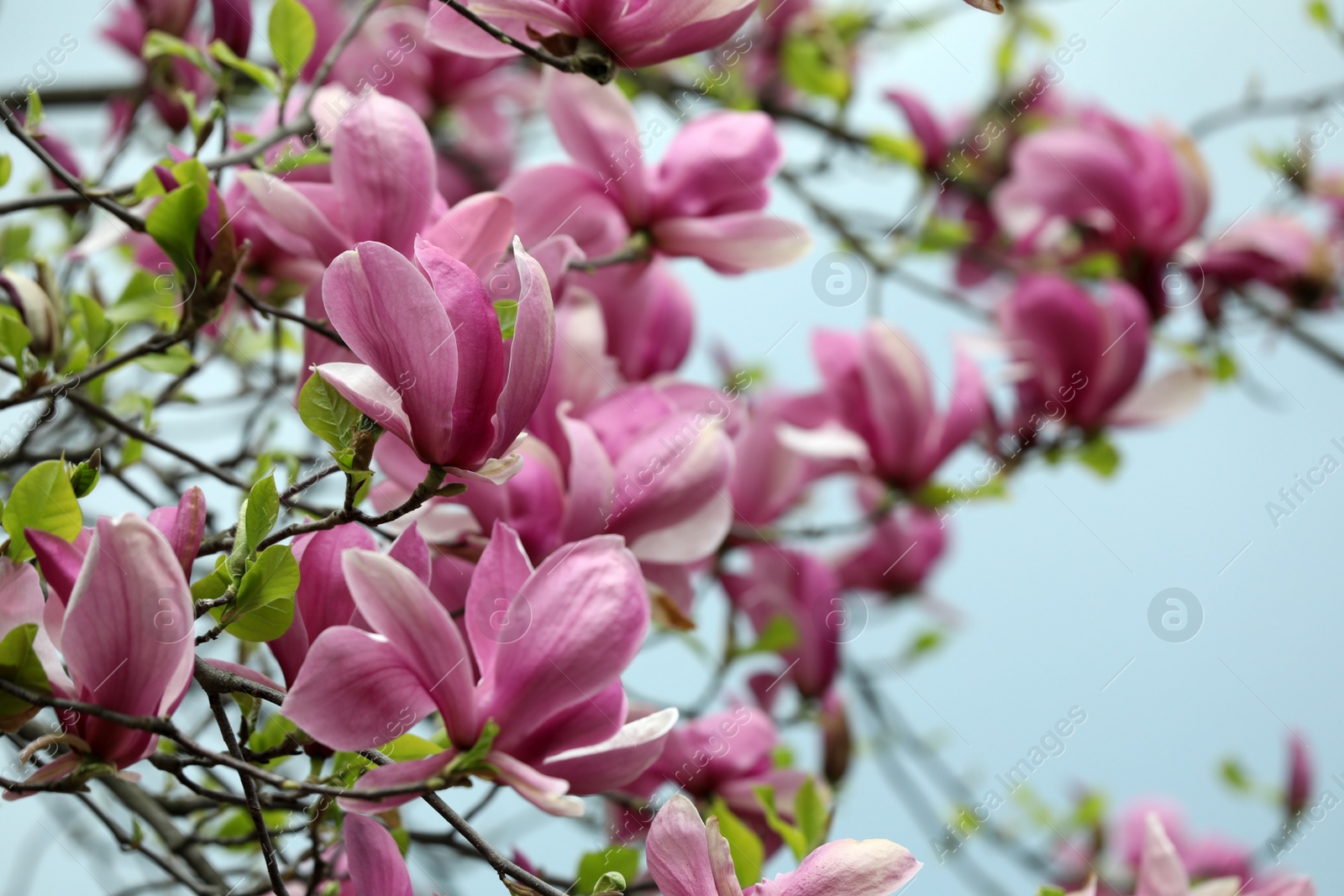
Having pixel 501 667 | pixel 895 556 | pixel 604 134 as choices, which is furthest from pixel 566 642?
pixel 895 556

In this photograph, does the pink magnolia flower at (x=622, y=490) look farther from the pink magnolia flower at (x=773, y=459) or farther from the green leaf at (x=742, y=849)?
the pink magnolia flower at (x=773, y=459)

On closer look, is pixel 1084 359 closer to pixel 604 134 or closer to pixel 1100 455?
pixel 1100 455

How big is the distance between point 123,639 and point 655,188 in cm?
49

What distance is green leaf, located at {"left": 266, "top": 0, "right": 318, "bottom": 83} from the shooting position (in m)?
0.73

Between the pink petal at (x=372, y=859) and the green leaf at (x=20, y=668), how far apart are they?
0.46 ft

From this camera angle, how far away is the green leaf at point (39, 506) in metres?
0.45

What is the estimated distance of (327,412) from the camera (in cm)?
48

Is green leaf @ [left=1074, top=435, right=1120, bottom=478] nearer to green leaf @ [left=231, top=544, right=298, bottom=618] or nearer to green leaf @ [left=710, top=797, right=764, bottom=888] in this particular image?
green leaf @ [left=710, top=797, right=764, bottom=888]

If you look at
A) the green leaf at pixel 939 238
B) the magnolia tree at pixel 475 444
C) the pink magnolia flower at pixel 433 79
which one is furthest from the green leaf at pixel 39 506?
the green leaf at pixel 939 238

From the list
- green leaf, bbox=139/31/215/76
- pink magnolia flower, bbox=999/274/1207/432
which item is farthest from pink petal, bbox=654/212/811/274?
pink magnolia flower, bbox=999/274/1207/432

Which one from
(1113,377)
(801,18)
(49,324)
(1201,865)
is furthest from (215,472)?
(801,18)

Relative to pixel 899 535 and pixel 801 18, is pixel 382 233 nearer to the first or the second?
pixel 899 535

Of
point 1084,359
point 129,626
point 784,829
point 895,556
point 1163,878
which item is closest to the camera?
point 129,626

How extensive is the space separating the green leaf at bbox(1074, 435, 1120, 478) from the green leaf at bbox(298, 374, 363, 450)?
41.7 inches
